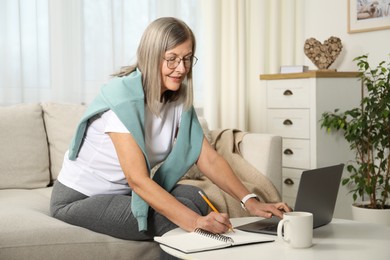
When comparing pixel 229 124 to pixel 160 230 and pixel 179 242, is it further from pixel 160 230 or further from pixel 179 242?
pixel 179 242

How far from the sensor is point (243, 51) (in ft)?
12.0

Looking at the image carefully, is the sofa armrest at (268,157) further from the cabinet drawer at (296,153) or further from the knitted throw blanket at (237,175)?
the cabinet drawer at (296,153)

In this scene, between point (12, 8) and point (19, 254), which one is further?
point (12, 8)

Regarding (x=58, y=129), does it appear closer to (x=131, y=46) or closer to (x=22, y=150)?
(x=22, y=150)

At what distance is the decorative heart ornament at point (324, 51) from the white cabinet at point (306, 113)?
14cm

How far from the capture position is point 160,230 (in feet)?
5.80

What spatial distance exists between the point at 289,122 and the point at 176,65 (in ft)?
5.24

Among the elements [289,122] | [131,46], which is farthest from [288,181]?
[131,46]

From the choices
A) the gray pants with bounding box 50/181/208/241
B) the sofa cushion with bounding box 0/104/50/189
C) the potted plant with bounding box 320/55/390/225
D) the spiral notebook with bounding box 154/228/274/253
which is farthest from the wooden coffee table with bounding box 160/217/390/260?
the potted plant with bounding box 320/55/390/225

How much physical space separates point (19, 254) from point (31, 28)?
1549 mm

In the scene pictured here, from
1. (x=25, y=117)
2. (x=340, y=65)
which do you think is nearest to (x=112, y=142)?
(x=25, y=117)

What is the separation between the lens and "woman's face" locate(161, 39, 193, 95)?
1772mm

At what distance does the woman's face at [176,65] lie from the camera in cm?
177

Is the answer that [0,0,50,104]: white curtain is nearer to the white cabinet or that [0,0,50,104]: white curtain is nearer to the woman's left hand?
the white cabinet
